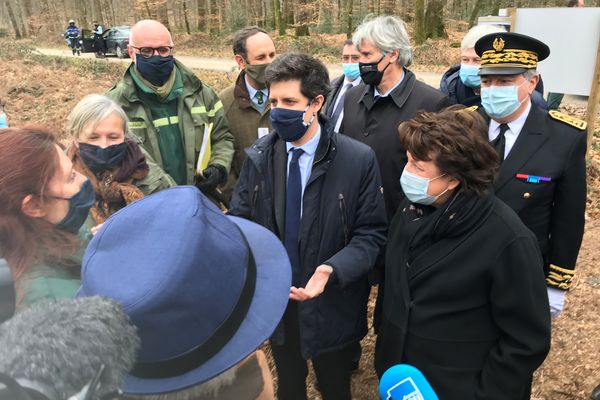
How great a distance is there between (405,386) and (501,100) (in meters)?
1.56

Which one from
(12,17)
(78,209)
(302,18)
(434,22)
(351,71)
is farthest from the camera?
(12,17)

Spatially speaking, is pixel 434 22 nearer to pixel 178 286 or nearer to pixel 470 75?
pixel 470 75

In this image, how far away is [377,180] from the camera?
2375 millimetres

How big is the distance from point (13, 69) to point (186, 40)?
1521cm

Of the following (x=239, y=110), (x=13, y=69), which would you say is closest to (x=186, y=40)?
(x=13, y=69)

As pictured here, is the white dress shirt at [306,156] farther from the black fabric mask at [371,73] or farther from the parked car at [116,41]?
the parked car at [116,41]

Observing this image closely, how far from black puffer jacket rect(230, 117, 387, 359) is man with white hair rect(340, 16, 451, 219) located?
661mm

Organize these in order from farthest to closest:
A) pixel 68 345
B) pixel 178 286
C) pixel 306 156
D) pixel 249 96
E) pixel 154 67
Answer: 1. pixel 249 96
2. pixel 154 67
3. pixel 306 156
4. pixel 178 286
5. pixel 68 345

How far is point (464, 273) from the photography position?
185 centimetres

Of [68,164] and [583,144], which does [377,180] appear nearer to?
[583,144]

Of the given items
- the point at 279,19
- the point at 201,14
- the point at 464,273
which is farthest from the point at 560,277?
the point at 201,14

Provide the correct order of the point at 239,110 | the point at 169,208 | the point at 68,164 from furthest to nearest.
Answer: the point at 239,110
the point at 68,164
the point at 169,208

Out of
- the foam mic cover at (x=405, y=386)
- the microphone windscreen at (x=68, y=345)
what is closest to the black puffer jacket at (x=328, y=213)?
the foam mic cover at (x=405, y=386)

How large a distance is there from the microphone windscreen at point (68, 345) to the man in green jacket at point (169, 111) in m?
2.36
